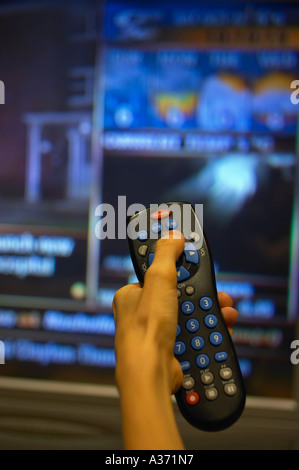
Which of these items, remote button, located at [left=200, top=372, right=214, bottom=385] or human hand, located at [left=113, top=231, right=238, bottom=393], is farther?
remote button, located at [left=200, top=372, right=214, bottom=385]

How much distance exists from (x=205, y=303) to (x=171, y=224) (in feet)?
0.41

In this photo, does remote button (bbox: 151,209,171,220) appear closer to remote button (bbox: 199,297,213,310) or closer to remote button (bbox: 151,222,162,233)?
remote button (bbox: 151,222,162,233)

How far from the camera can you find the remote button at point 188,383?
0.51m

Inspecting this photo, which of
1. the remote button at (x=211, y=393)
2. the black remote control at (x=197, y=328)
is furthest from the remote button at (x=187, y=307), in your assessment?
the remote button at (x=211, y=393)

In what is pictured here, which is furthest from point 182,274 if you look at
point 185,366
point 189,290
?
point 185,366

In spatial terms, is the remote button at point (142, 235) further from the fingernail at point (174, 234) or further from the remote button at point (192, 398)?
the remote button at point (192, 398)

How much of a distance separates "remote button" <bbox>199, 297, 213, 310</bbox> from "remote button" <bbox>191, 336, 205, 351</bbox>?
4 centimetres

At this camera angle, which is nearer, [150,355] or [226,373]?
[150,355]

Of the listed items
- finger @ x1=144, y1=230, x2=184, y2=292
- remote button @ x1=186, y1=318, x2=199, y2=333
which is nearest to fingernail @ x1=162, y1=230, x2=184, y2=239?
finger @ x1=144, y1=230, x2=184, y2=292

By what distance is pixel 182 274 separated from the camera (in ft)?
1.81

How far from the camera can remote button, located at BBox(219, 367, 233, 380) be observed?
513mm

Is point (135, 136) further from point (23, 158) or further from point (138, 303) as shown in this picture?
point (138, 303)

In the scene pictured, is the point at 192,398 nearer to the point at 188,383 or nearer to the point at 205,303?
the point at 188,383

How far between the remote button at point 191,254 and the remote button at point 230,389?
6.9 inches
